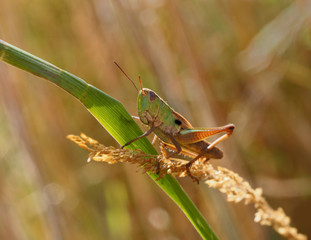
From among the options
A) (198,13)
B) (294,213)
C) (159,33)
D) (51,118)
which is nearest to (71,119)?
(51,118)

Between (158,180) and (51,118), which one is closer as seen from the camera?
(158,180)

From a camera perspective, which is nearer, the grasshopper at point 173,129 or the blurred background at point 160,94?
the grasshopper at point 173,129

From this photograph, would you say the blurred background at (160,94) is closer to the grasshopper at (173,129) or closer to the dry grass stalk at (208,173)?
the grasshopper at (173,129)

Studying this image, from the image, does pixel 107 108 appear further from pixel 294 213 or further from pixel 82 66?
pixel 294 213

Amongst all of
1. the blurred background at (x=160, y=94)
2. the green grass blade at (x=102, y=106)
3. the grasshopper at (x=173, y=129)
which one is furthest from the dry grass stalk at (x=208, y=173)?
the blurred background at (x=160, y=94)

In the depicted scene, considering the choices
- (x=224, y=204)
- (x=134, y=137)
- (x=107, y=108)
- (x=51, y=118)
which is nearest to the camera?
(x=107, y=108)

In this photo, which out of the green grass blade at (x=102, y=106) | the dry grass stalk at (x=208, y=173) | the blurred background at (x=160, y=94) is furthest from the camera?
the blurred background at (x=160, y=94)

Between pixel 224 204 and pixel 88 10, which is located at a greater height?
pixel 88 10
